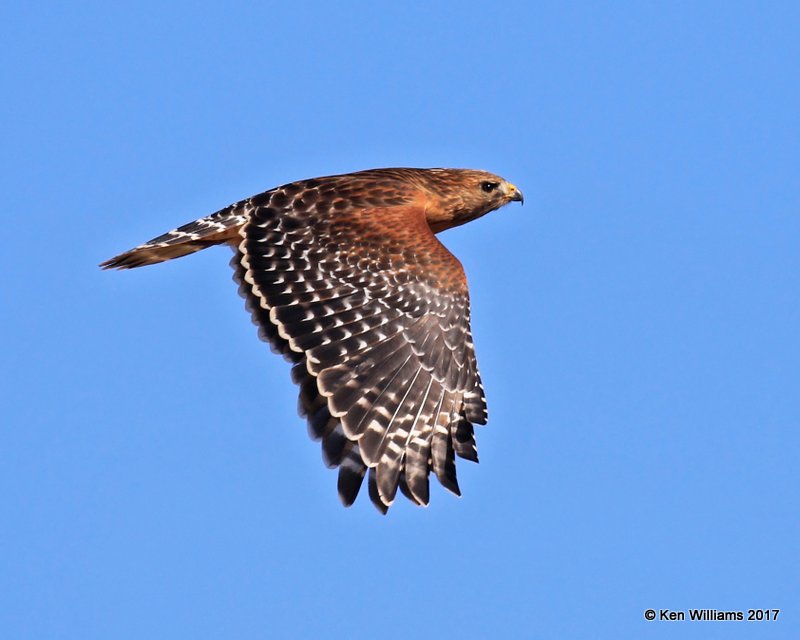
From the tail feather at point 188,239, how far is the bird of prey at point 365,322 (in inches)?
0.9

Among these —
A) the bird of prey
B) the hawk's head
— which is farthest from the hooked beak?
the bird of prey

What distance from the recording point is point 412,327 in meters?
11.9

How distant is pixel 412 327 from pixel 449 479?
1.31m

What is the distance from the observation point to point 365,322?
1180 cm

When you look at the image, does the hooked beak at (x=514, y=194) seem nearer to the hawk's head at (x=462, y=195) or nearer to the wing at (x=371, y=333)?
the hawk's head at (x=462, y=195)

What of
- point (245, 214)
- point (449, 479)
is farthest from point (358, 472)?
point (245, 214)

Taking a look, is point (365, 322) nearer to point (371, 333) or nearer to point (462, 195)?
point (371, 333)

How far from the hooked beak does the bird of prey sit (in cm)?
236

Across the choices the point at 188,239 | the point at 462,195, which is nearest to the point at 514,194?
the point at 462,195

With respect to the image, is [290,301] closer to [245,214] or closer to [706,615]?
[245,214]

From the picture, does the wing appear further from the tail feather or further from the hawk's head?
the hawk's head

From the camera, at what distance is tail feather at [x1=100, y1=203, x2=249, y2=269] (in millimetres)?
12883

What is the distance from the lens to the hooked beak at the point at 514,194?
1517 cm

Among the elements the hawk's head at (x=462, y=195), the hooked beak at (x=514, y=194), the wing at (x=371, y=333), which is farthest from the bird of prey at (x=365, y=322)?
the hooked beak at (x=514, y=194)
